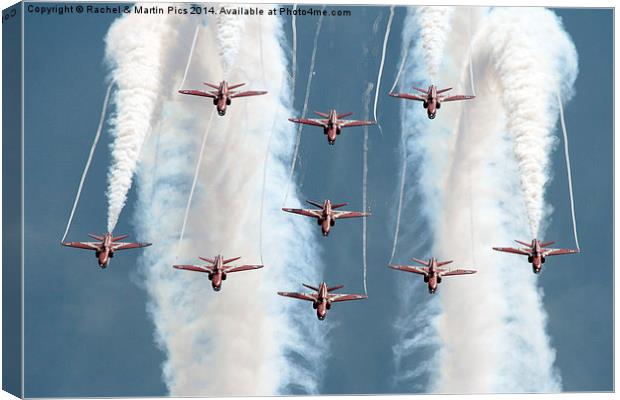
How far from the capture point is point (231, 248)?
86.8 metres

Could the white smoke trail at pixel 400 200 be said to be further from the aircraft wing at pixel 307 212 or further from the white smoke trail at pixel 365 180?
the aircraft wing at pixel 307 212

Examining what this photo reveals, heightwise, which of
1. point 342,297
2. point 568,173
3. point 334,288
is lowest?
point 342,297

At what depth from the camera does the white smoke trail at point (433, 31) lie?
88.1 metres

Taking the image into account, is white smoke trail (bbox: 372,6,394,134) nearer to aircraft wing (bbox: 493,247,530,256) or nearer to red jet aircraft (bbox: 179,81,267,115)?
red jet aircraft (bbox: 179,81,267,115)

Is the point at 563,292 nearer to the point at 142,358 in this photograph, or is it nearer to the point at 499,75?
the point at 499,75

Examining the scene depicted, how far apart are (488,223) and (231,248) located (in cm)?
1068

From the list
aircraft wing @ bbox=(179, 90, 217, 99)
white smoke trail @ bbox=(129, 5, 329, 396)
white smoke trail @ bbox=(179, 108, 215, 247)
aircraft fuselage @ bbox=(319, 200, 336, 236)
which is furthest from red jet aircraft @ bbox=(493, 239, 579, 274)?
aircraft wing @ bbox=(179, 90, 217, 99)

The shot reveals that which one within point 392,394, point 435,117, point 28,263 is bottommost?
point 392,394

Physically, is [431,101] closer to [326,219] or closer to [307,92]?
[307,92]

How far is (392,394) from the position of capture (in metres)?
87.1

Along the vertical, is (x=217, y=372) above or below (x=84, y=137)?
below

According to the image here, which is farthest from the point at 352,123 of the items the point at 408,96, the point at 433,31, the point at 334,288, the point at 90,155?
the point at 90,155

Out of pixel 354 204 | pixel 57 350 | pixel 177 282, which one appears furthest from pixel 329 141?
pixel 57 350

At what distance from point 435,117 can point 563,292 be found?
9004 mm
